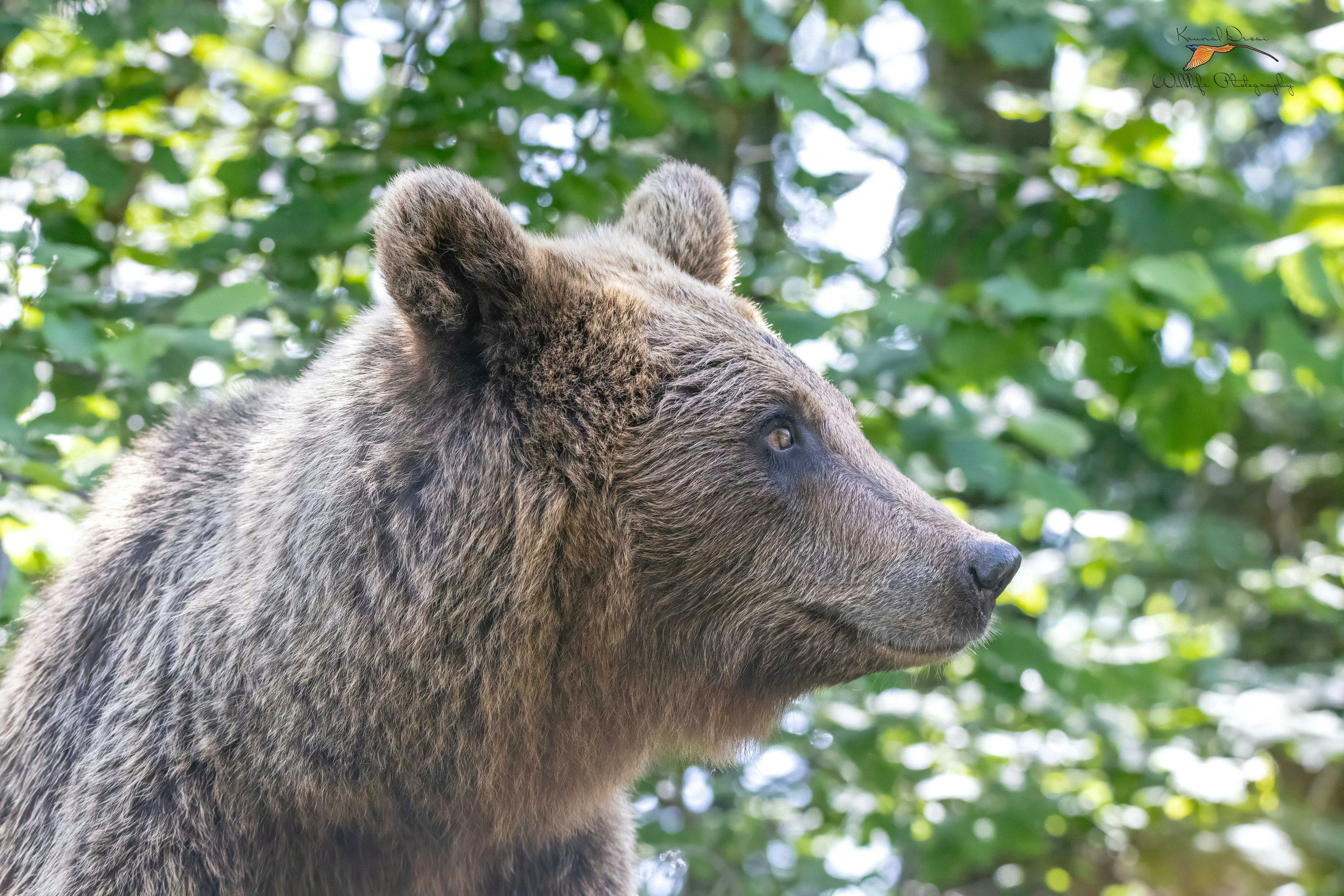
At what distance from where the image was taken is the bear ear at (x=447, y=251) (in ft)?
8.55

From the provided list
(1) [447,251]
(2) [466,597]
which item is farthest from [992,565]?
(1) [447,251]

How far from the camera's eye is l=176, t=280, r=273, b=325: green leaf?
11.8 feet

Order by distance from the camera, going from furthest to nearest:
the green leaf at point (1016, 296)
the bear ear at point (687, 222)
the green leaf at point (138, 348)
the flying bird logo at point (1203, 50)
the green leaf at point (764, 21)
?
the flying bird logo at point (1203, 50) < the green leaf at point (764, 21) < the green leaf at point (1016, 296) < the bear ear at point (687, 222) < the green leaf at point (138, 348)

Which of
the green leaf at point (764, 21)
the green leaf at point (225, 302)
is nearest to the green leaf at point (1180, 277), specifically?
the green leaf at point (764, 21)

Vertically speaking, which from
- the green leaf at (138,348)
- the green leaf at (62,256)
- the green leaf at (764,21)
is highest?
the green leaf at (764,21)

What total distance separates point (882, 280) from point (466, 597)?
331 centimetres

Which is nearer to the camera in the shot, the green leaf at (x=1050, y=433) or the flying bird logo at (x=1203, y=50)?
the green leaf at (x=1050, y=433)

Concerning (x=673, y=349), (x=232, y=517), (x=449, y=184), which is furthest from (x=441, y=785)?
(x=449, y=184)

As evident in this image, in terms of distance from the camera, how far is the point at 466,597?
2.71 metres

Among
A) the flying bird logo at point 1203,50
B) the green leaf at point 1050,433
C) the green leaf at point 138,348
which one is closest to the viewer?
the green leaf at point 138,348

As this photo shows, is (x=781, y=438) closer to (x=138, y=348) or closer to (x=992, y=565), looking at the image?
(x=992, y=565)

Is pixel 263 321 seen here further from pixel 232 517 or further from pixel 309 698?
pixel 309 698

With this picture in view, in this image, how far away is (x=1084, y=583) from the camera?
824cm

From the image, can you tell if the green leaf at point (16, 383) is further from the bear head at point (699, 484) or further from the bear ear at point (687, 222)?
the bear ear at point (687, 222)
